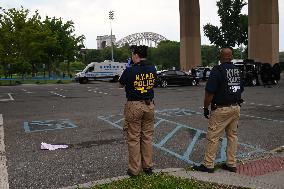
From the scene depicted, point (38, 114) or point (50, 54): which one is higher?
point (50, 54)

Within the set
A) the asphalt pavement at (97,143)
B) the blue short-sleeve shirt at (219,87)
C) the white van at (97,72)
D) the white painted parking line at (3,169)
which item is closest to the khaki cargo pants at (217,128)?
the blue short-sleeve shirt at (219,87)

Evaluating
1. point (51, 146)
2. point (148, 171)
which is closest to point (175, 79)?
point (51, 146)

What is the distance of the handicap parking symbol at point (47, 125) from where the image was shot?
37.7ft

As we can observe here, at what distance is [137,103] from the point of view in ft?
19.4

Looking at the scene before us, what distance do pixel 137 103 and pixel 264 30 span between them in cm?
3890

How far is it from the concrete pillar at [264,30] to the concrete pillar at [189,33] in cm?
896

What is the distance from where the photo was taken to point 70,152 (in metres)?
8.13

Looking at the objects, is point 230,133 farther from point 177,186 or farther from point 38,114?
point 38,114

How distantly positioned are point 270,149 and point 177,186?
3.66 metres

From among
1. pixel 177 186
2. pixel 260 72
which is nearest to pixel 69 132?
pixel 177 186

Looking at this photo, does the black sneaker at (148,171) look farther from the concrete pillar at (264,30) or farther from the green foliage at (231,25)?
the green foliage at (231,25)

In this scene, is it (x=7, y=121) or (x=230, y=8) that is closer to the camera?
A: (x=7, y=121)

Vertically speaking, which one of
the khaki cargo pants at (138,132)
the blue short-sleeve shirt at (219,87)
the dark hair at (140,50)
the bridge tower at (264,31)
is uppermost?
the bridge tower at (264,31)

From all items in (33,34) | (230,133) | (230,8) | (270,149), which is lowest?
(270,149)
